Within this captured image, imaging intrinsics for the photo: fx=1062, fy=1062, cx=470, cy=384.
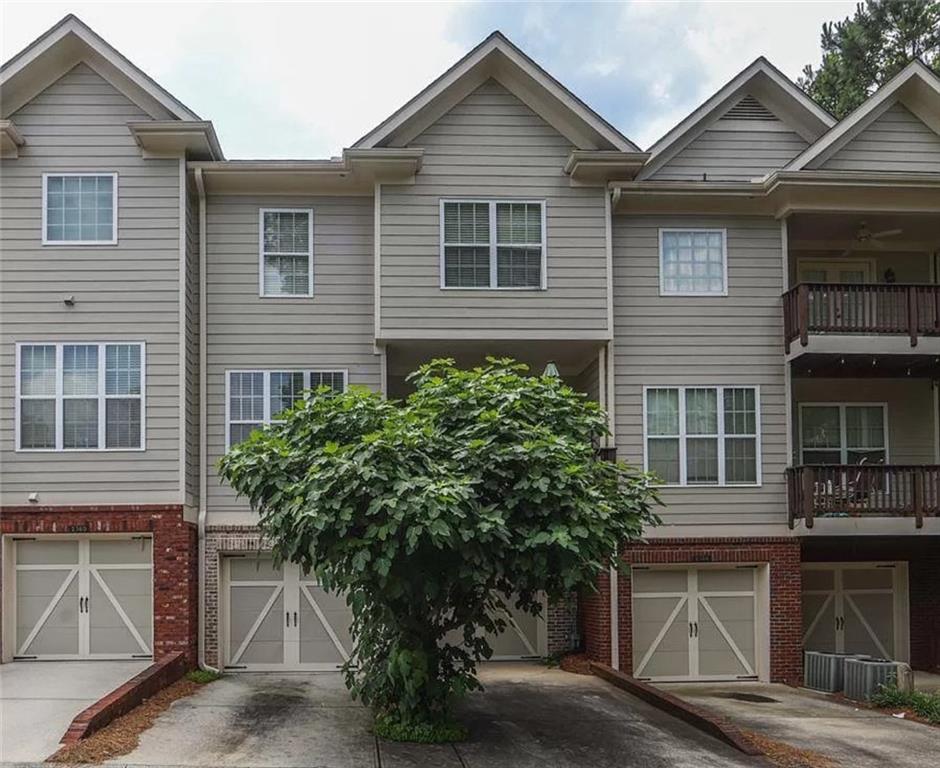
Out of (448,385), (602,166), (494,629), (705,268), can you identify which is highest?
(602,166)

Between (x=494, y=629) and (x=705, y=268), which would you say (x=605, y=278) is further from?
(x=494, y=629)

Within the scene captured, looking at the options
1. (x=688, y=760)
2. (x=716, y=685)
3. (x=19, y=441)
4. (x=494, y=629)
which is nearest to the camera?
(x=688, y=760)

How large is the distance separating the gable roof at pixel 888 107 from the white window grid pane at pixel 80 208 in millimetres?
11146

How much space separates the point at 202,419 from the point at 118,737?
22.0ft

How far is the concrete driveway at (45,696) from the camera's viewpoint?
1125 cm

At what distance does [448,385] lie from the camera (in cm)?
1255

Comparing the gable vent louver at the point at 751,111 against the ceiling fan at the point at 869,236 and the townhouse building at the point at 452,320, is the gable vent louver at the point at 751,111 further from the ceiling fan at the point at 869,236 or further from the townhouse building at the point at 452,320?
the ceiling fan at the point at 869,236

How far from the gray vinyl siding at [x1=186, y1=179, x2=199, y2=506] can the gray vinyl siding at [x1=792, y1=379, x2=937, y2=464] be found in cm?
1046

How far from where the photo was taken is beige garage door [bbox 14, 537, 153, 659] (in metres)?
16.5

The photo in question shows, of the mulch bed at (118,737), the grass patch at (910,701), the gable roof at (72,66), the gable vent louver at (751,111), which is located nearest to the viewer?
the mulch bed at (118,737)

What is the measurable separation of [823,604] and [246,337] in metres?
11.4

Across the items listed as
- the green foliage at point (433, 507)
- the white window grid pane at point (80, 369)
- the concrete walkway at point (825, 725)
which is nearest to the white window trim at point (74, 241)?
the white window grid pane at point (80, 369)

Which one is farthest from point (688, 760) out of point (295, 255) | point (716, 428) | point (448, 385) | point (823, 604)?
point (295, 255)

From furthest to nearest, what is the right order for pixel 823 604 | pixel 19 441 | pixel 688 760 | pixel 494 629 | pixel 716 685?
pixel 823 604 → pixel 716 685 → pixel 19 441 → pixel 494 629 → pixel 688 760
